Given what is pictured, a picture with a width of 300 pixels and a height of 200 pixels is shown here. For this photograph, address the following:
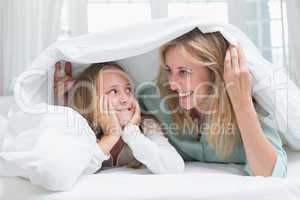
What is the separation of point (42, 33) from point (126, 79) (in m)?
0.39

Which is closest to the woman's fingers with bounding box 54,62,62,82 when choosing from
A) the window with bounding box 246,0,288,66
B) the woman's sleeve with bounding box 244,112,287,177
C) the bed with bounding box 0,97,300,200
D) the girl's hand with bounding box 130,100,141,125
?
the girl's hand with bounding box 130,100,141,125

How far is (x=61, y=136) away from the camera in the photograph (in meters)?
0.93

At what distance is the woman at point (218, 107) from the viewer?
99 centimetres

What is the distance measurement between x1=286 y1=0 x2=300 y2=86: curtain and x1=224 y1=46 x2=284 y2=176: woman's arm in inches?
18.7

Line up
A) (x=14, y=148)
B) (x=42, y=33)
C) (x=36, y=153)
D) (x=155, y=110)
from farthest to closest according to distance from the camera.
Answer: (x=42, y=33), (x=155, y=110), (x=14, y=148), (x=36, y=153)

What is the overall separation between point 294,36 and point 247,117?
57 cm

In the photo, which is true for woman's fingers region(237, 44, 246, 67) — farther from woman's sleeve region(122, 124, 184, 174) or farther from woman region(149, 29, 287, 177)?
woman's sleeve region(122, 124, 184, 174)

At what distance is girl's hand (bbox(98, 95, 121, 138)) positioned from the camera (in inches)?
42.6

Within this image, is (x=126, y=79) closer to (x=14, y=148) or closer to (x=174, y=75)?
(x=174, y=75)

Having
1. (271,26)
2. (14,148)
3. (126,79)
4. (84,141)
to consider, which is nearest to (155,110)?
(126,79)

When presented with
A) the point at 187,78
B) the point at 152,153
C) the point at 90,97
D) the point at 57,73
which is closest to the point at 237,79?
the point at 187,78

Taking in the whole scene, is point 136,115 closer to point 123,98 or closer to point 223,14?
point 123,98

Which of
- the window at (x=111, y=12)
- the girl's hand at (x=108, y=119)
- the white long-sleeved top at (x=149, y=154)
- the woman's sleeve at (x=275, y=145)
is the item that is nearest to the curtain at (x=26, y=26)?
the window at (x=111, y=12)

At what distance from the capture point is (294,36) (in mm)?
1413
